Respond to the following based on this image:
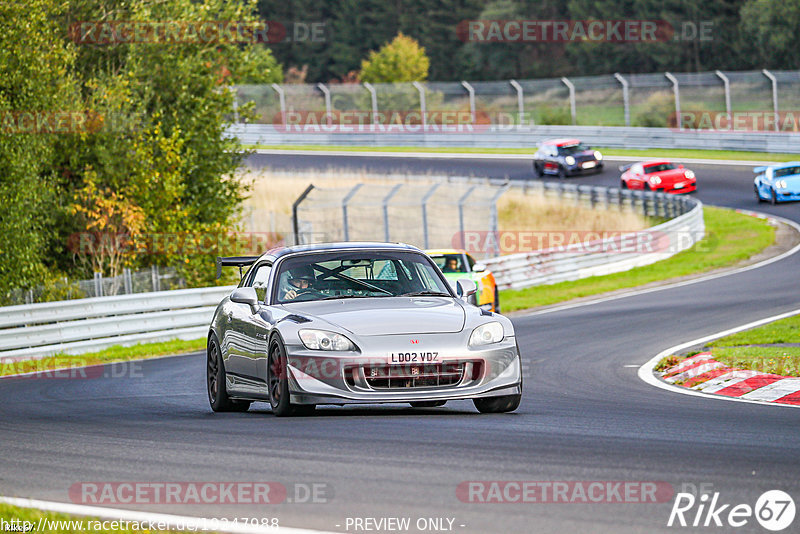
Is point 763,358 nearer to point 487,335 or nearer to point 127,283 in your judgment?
point 487,335

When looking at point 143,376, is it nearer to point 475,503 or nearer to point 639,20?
point 475,503

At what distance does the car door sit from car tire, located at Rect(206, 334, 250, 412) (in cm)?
20

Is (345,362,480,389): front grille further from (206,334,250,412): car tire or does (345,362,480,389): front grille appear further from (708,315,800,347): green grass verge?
(708,315,800,347): green grass verge

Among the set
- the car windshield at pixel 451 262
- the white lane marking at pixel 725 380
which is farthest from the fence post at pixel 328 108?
the white lane marking at pixel 725 380

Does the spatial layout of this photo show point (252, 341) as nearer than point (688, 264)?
Yes

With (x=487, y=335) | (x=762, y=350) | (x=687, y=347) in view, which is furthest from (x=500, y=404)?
(x=687, y=347)

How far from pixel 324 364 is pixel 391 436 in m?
1.18

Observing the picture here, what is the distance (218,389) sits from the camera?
10.8 metres

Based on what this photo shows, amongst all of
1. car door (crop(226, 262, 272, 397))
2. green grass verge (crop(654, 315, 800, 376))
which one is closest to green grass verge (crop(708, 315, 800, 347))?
green grass verge (crop(654, 315, 800, 376))

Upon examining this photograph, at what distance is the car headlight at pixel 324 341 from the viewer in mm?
8836

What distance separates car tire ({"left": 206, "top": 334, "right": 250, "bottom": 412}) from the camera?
1073cm

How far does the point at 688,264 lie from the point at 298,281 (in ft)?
73.9

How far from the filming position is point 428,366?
8.87 metres

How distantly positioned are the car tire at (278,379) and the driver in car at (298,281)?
0.77m
